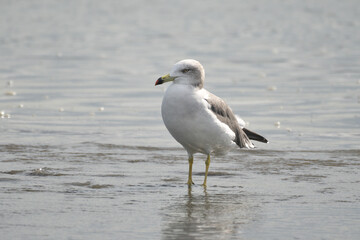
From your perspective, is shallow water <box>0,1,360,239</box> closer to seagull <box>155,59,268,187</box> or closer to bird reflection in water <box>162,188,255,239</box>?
bird reflection in water <box>162,188,255,239</box>

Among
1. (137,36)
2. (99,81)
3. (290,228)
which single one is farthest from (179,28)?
(290,228)

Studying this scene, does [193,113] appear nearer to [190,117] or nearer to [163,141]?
[190,117]

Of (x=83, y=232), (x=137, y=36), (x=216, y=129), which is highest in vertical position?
(x=137, y=36)

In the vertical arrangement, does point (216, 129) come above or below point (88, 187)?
above

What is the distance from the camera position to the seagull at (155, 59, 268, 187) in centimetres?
739

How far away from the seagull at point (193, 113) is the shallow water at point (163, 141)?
0.48 metres

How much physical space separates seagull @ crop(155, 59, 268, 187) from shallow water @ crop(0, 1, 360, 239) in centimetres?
48

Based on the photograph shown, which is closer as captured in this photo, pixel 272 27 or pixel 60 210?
pixel 60 210

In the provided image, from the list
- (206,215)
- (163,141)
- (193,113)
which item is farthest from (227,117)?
(163,141)

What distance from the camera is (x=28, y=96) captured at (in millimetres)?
13438

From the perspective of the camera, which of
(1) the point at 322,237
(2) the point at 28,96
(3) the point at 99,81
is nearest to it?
(1) the point at 322,237

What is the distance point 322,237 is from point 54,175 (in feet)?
10.9

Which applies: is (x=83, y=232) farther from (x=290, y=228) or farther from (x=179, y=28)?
(x=179, y=28)

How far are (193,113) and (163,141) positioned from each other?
2.91m
